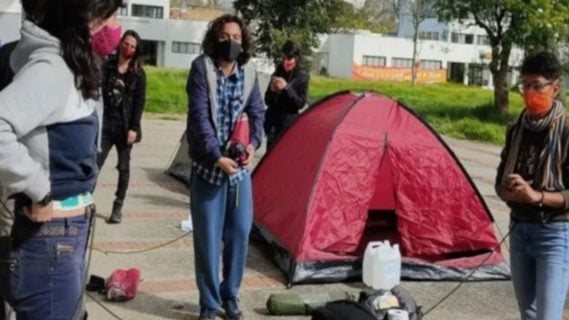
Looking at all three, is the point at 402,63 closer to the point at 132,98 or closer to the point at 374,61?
the point at 374,61

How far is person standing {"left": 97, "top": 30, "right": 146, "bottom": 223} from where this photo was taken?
684 cm

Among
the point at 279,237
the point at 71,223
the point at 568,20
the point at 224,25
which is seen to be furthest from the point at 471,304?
the point at 568,20

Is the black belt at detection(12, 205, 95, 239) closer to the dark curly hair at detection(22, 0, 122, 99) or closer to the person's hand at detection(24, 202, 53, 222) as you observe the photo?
the person's hand at detection(24, 202, 53, 222)

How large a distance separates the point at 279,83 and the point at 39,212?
5.57 metres

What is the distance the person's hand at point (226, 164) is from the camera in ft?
15.0

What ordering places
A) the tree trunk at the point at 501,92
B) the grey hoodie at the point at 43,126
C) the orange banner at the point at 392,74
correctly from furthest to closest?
the orange banner at the point at 392,74 → the tree trunk at the point at 501,92 → the grey hoodie at the point at 43,126

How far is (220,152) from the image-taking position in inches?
182

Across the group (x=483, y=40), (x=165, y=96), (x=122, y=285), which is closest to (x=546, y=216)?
(x=122, y=285)

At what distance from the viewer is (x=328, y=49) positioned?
2653 inches

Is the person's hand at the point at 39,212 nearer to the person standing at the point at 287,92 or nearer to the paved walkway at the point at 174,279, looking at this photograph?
the paved walkway at the point at 174,279

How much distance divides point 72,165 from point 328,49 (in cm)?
6590

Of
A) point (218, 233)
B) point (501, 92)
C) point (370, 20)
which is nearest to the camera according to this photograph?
point (218, 233)

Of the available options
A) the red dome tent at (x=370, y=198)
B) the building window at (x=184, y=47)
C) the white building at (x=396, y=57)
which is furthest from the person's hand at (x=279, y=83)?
the white building at (x=396, y=57)

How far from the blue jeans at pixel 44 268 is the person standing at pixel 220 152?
2.21m
